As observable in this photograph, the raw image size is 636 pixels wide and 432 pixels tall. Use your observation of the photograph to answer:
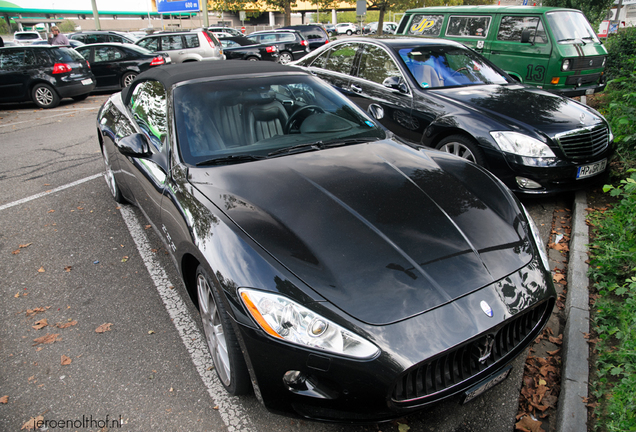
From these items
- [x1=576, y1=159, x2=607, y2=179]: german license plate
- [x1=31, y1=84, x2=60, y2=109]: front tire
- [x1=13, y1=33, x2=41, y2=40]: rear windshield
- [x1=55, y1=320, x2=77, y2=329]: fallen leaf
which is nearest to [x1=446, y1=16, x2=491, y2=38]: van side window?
[x1=576, y1=159, x2=607, y2=179]: german license plate

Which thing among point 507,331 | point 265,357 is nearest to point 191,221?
point 265,357

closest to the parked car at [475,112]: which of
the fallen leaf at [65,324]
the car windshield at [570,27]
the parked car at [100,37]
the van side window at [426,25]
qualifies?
the fallen leaf at [65,324]

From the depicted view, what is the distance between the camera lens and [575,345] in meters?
2.64

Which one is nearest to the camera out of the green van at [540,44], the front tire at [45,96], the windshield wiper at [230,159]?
the windshield wiper at [230,159]

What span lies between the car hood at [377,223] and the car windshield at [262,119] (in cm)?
18

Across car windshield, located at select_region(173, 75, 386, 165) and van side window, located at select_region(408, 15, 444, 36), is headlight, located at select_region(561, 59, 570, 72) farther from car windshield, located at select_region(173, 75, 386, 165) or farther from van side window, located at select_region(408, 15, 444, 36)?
car windshield, located at select_region(173, 75, 386, 165)

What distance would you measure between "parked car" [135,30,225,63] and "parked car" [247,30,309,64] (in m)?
4.99

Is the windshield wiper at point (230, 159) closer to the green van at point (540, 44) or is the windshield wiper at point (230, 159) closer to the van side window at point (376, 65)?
the van side window at point (376, 65)

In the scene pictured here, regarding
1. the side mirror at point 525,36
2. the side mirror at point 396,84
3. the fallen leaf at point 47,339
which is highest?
the side mirror at point 525,36

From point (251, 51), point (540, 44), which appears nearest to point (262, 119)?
point (540, 44)

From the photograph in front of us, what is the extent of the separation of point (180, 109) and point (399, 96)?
3068 millimetres

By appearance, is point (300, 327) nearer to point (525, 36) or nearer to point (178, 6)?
point (525, 36)

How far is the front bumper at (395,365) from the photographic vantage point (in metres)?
1.76

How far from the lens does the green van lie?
8.27 meters
